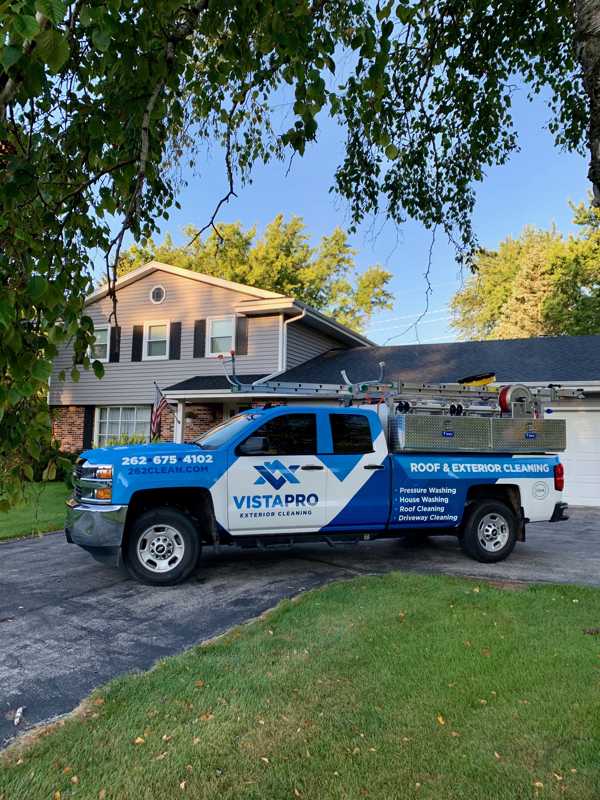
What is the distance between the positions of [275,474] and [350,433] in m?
1.15

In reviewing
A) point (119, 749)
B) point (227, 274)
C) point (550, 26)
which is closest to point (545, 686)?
point (119, 749)

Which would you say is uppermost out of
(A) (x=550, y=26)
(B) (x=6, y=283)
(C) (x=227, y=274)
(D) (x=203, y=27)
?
(C) (x=227, y=274)

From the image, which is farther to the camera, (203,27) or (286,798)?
(203,27)

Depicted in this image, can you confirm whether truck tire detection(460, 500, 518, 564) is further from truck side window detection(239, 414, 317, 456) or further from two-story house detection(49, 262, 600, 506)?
two-story house detection(49, 262, 600, 506)

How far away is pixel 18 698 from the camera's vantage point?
3.64 metres

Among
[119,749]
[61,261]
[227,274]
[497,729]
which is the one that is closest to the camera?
[61,261]

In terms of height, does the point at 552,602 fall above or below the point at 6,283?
below

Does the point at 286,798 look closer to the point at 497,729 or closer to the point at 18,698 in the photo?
the point at 497,729

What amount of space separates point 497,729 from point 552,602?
106 inches

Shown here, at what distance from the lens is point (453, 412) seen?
300 inches

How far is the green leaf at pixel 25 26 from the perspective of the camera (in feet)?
4.39

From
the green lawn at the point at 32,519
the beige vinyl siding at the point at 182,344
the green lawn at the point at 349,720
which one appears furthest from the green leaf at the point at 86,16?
the beige vinyl siding at the point at 182,344

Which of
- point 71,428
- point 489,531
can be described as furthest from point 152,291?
point 489,531

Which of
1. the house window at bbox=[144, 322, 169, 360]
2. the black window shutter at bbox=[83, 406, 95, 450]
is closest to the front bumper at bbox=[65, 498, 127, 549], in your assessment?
the house window at bbox=[144, 322, 169, 360]
